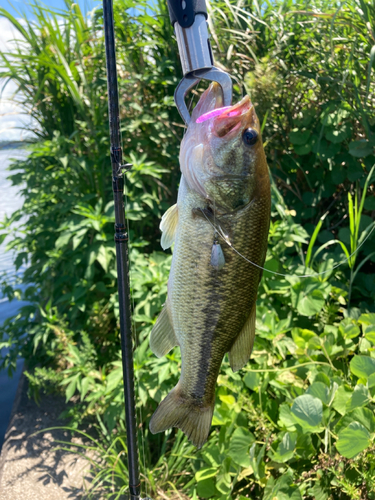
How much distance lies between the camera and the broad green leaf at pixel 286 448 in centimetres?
163

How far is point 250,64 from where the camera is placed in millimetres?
3123

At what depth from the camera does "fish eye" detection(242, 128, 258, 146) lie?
92cm

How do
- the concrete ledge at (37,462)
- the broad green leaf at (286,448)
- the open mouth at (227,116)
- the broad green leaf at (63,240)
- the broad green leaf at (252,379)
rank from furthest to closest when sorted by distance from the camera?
the broad green leaf at (63,240) < the concrete ledge at (37,462) < the broad green leaf at (252,379) < the broad green leaf at (286,448) < the open mouth at (227,116)

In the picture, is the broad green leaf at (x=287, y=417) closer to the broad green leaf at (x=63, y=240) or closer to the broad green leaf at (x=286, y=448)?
the broad green leaf at (x=286, y=448)

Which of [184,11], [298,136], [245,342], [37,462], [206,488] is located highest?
[184,11]

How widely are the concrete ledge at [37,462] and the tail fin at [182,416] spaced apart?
1.59 meters

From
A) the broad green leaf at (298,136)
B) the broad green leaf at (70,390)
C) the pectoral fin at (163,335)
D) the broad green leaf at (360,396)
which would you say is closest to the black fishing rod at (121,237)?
the pectoral fin at (163,335)

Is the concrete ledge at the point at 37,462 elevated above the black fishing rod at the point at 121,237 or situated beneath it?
situated beneath

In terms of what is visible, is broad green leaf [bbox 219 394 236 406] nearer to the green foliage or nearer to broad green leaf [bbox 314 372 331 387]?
the green foliage

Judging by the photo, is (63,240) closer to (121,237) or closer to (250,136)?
(121,237)

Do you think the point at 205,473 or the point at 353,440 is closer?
the point at 353,440

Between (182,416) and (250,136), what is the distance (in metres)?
0.71

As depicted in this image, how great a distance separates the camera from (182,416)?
105 cm

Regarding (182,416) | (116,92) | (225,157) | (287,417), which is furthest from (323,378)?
(116,92)
